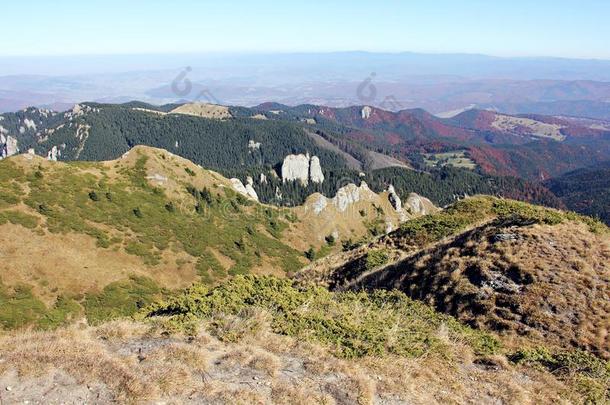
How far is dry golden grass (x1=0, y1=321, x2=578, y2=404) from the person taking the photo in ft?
37.5

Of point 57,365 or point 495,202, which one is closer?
point 57,365

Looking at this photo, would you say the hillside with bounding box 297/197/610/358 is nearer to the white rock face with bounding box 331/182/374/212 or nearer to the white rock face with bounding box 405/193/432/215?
the white rock face with bounding box 331/182/374/212

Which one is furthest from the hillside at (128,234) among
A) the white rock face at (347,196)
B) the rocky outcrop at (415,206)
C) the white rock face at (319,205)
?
the rocky outcrop at (415,206)

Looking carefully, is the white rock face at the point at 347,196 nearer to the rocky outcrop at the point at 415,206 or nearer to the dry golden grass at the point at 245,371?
the rocky outcrop at the point at 415,206

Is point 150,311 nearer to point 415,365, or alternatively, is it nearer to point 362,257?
point 415,365

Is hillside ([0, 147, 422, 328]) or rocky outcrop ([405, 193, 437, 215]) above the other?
hillside ([0, 147, 422, 328])

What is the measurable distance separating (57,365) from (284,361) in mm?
6737

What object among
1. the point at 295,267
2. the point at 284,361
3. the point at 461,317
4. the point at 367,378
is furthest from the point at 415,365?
the point at 295,267

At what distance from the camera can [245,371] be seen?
1297 cm

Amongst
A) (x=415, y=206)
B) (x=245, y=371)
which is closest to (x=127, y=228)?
(x=245, y=371)

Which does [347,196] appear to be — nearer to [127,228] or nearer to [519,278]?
[127,228]

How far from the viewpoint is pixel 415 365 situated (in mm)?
14594

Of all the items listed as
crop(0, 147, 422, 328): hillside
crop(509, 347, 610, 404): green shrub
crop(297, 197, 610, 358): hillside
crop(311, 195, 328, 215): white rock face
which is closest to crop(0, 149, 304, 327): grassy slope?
crop(0, 147, 422, 328): hillside

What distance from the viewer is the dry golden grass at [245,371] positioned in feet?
37.5
